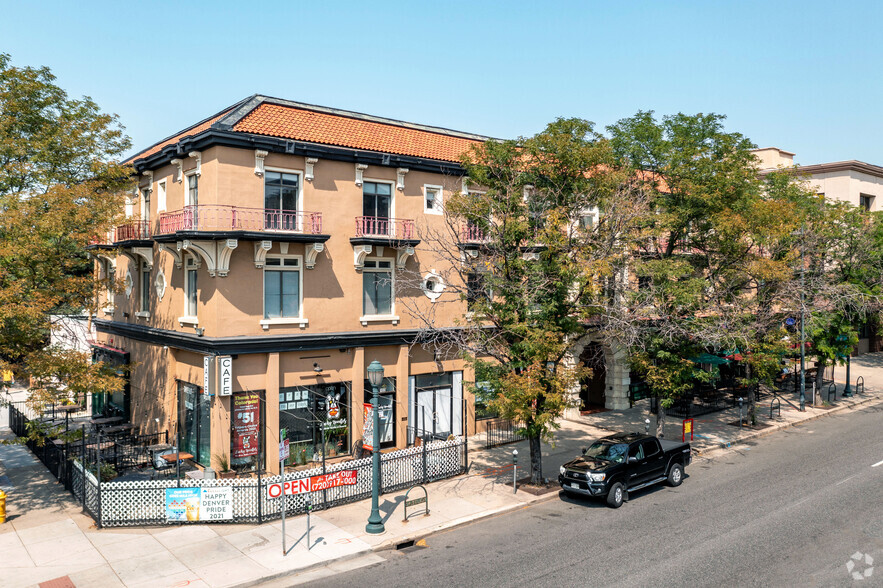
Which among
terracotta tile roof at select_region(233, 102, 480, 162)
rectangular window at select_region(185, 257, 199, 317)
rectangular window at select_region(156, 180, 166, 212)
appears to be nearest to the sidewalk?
rectangular window at select_region(185, 257, 199, 317)

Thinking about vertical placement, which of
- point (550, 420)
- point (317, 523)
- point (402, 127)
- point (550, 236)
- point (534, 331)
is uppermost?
point (402, 127)

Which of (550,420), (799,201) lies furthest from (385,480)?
(799,201)

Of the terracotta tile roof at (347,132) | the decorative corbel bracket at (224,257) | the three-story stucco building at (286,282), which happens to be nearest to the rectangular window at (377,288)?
the three-story stucco building at (286,282)

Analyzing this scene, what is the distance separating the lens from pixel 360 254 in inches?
907

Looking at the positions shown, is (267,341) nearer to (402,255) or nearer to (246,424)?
(246,424)

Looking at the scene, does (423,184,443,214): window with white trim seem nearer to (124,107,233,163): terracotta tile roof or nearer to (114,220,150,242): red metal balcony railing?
(124,107,233,163): terracotta tile roof

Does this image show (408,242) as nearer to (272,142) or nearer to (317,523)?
(272,142)

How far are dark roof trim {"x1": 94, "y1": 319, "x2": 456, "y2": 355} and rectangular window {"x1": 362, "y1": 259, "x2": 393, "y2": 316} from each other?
107 centimetres

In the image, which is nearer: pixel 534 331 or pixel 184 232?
pixel 534 331

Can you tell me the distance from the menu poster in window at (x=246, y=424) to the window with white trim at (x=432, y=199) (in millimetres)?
10059

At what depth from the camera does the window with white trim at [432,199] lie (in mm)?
25173

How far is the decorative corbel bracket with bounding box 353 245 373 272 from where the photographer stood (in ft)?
74.8

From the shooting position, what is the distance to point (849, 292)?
32031 millimetres

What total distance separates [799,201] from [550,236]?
65.5ft
